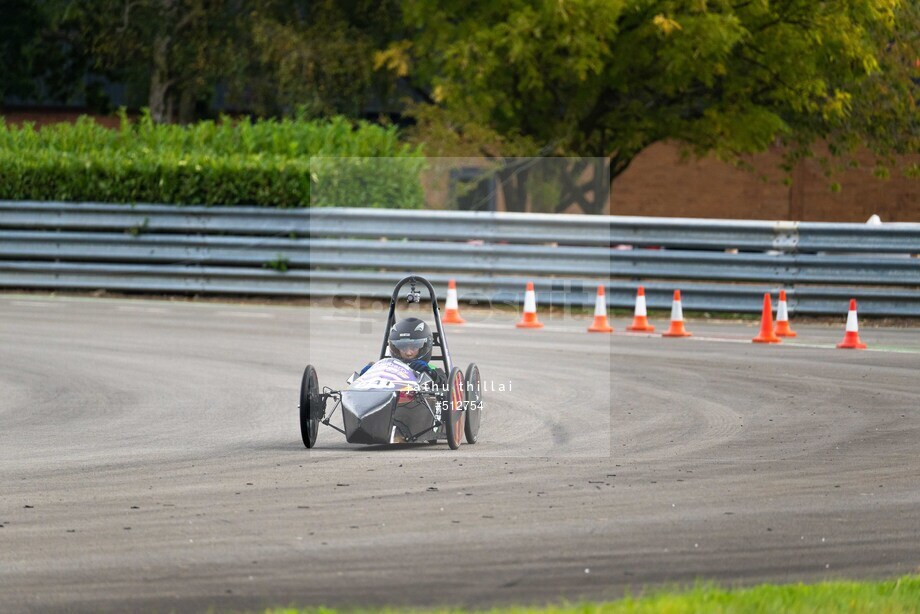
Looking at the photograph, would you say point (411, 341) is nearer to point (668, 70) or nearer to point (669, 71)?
point (668, 70)

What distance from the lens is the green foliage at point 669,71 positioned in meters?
25.5

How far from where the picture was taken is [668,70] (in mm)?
25812

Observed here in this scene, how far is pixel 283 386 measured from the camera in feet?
45.6

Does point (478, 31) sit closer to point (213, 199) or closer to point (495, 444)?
point (213, 199)

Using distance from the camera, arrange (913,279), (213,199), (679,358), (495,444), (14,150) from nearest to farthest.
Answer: (495,444), (679,358), (913,279), (213,199), (14,150)

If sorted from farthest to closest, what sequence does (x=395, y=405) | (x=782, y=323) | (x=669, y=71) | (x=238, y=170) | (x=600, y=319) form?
(x=669, y=71)
(x=238, y=170)
(x=600, y=319)
(x=782, y=323)
(x=395, y=405)

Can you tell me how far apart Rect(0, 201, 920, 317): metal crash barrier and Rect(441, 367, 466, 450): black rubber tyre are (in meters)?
10.9

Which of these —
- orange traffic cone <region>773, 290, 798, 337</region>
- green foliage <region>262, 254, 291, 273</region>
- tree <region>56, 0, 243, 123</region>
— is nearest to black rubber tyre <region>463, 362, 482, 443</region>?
orange traffic cone <region>773, 290, 798, 337</region>

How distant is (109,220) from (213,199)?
1590 mm

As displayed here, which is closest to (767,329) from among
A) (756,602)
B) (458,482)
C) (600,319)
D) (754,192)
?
(600,319)

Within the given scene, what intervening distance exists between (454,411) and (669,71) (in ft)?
54.7

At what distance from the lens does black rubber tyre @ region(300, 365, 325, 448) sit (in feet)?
33.7

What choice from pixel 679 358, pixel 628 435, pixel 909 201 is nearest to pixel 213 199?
pixel 679 358

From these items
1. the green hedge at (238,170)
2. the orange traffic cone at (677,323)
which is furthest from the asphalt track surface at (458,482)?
the green hedge at (238,170)
